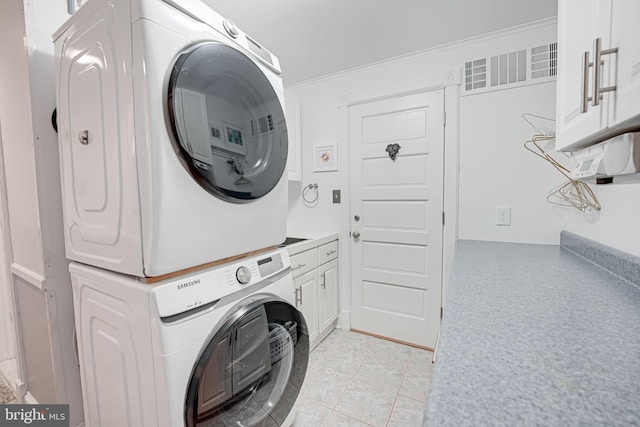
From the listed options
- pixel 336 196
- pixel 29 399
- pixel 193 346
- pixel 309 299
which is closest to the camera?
pixel 193 346

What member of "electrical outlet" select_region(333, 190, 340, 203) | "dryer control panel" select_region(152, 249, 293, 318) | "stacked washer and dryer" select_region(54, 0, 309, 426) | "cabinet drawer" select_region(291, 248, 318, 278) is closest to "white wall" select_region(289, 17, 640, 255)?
"electrical outlet" select_region(333, 190, 340, 203)

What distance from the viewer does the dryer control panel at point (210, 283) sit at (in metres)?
0.74

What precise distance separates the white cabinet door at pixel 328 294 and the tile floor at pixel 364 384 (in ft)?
0.62

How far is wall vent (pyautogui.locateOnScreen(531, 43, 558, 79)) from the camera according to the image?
67.4 inches

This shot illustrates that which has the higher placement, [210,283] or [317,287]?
[210,283]

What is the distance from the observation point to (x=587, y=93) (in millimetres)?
663

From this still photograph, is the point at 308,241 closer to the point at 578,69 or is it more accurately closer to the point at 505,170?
the point at 505,170

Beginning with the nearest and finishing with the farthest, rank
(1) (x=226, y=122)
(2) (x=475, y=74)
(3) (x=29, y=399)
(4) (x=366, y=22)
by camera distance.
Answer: (1) (x=226, y=122)
(3) (x=29, y=399)
(4) (x=366, y=22)
(2) (x=475, y=74)

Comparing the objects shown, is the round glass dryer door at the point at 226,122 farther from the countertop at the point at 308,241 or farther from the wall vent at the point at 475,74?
the wall vent at the point at 475,74

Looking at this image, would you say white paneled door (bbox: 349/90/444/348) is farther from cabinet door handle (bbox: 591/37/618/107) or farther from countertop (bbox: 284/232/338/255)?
cabinet door handle (bbox: 591/37/618/107)

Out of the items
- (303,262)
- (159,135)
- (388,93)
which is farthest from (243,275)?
(388,93)

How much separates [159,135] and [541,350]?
41.9 inches

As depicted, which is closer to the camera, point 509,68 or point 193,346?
point 193,346

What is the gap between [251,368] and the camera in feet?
3.30
